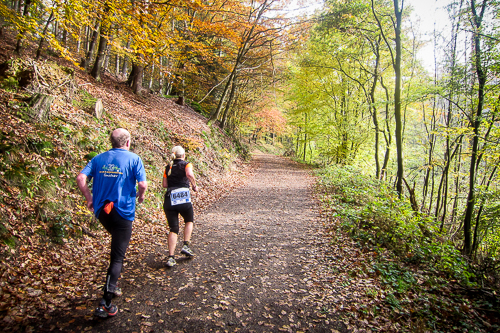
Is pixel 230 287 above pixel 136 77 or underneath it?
underneath

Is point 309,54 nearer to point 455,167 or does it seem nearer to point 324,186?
point 324,186

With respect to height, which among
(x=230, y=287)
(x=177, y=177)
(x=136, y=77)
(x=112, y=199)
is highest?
(x=136, y=77)

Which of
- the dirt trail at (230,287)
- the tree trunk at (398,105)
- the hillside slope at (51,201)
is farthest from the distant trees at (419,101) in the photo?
the hillside slope at (51,201)

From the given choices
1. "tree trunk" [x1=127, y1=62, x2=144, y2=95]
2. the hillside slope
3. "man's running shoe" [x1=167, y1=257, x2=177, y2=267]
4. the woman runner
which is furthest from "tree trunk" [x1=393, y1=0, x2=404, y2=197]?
"tree trunk" [x1=127, y1=62, x2=144, y2=95]

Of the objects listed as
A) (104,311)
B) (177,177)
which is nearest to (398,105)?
(177,177)

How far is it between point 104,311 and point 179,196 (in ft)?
6.32

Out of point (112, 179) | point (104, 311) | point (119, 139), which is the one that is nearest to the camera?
point (104, 311)

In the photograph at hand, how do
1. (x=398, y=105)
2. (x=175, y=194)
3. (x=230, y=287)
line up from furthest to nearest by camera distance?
(x=398, y=105) < (x=175, y=194) < (x=230, y=287)

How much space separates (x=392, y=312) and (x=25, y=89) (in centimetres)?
Answer: 860

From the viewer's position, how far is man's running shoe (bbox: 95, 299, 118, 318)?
2932 millimetres

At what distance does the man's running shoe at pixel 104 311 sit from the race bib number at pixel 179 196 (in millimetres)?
1739

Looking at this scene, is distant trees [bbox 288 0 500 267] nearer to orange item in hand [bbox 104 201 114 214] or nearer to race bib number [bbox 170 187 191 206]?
race bib number [bbox 170 187 191 206]

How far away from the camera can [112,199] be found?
3.06 m

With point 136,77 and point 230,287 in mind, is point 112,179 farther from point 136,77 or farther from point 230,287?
point 136,77
